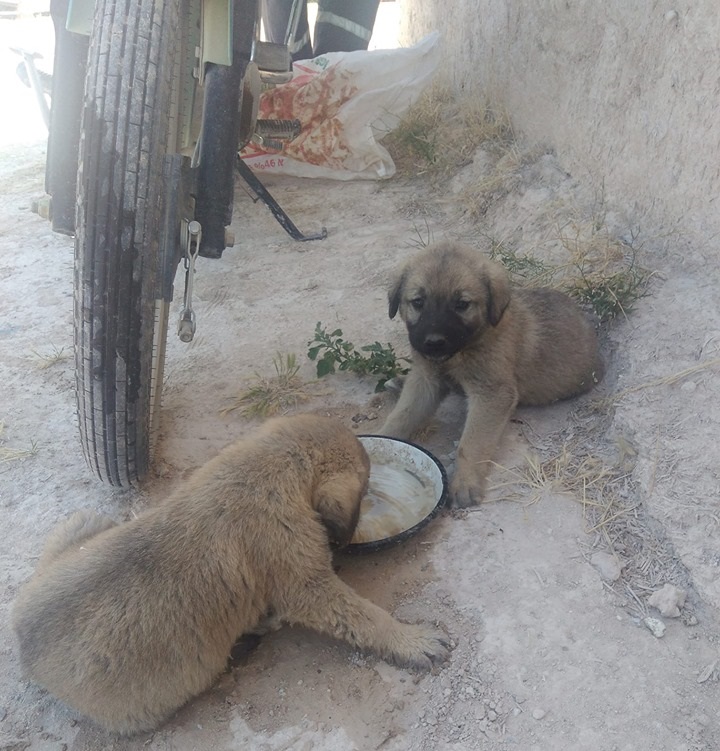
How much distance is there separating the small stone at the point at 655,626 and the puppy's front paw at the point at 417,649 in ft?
2.07

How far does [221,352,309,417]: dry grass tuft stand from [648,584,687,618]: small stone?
6.25ft

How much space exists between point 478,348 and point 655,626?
4.93 ft

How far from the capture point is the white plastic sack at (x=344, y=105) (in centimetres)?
601

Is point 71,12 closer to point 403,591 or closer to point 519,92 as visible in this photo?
point 403,591

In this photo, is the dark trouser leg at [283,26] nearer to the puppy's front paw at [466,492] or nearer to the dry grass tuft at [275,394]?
the dry grass tuft at [275,394]

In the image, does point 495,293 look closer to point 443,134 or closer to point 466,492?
point 466,492

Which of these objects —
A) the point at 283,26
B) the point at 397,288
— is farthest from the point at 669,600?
the point at 283,26

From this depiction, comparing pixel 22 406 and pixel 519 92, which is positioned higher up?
pixel 519 92

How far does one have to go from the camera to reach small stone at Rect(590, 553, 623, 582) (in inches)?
98.4

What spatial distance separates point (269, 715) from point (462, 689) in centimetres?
58

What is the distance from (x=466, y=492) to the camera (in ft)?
9.71

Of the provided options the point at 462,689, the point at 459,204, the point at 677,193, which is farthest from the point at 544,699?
the point at 459,204

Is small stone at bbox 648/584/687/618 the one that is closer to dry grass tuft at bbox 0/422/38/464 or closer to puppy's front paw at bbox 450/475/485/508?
puppy's front paw at bbox 450/475/485/508

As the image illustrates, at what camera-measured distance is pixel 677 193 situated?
3.62m
